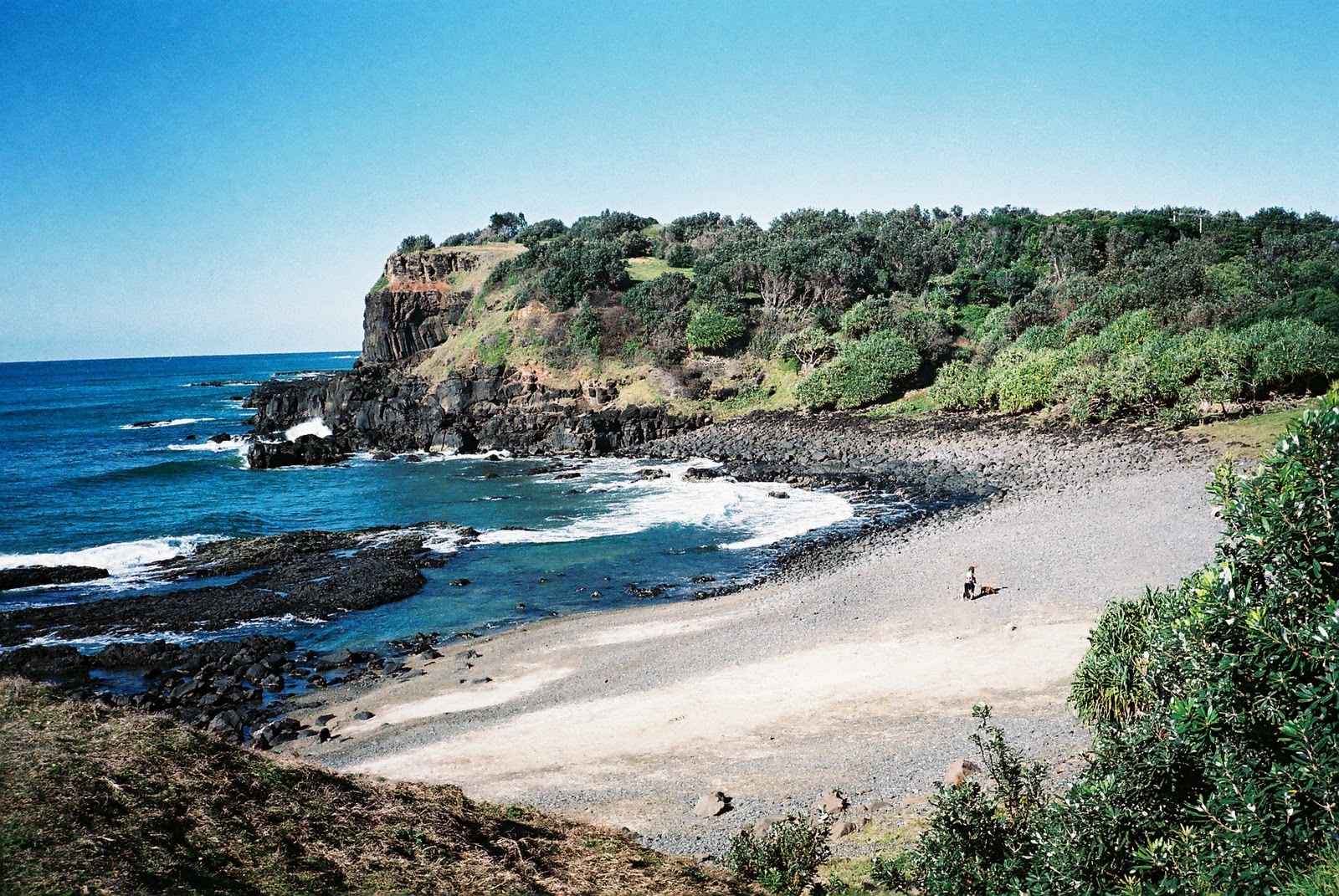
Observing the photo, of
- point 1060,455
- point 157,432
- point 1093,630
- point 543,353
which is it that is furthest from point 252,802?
point 157,432

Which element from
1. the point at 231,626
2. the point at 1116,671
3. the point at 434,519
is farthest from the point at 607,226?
the point at 1116,671

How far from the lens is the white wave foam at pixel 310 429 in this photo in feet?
225

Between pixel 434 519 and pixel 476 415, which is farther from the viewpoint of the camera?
pixel 476 415

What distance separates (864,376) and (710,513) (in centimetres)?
2137

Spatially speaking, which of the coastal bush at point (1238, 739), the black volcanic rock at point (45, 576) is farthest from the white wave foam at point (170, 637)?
the coastal bush at point (1238, 739)

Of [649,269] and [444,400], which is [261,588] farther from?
[649,269]

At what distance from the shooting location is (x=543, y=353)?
220 feet

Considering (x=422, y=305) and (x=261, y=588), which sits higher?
(x=422, y=305)

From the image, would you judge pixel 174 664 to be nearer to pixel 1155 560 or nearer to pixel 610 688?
pixel 610 688

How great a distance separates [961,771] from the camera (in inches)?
495

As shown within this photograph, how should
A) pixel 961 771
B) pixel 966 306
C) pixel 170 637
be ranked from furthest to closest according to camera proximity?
pixel 966 306 → pixel 170 637 → pixel 961 771

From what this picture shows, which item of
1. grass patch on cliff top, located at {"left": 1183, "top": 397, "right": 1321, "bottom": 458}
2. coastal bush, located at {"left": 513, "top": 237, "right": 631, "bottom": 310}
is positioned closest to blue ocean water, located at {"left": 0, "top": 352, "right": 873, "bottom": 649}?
grass patch on cliff top, located at {"left": 1183, "top": 397, "right": 1321, "bottom": 458}

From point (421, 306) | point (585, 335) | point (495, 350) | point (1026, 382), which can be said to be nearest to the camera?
point (1026, 382)

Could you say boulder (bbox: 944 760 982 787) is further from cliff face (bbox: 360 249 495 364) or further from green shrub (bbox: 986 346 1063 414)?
cliff face (bbox: 360 249 495 364)
